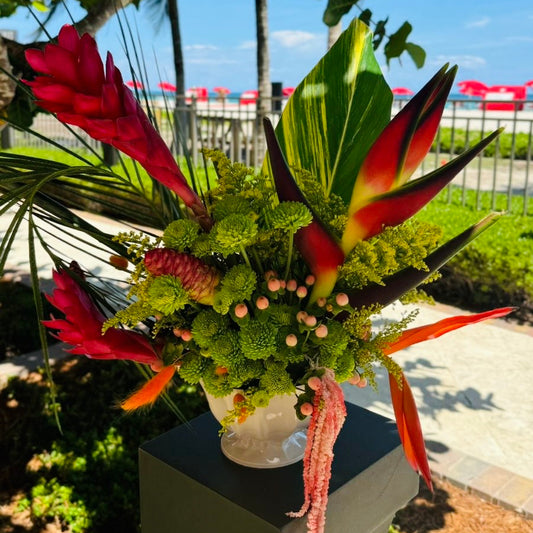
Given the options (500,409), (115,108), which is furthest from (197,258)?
(500,409)

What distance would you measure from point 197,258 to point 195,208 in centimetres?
9

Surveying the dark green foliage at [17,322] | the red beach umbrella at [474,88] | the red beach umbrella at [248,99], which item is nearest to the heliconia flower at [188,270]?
the dark green foliage at [17,322]

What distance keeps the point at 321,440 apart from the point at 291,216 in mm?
427

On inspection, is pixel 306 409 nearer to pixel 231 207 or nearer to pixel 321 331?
pixel 321 331

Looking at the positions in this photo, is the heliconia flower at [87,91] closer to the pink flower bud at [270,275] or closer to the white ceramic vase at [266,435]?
the pink flower bud at [270,275]

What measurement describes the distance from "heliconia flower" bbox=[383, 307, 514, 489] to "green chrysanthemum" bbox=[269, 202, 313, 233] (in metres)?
0.38

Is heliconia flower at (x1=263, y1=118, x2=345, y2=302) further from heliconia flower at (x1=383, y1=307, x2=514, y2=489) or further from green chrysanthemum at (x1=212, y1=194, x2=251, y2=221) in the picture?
heliconia flower at (x1=383, y1=307, x2=514, y2=489)

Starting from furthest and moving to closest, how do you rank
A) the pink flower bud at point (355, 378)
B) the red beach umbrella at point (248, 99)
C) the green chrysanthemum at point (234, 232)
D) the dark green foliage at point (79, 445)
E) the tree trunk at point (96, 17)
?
the red beach umbrella at point (248, 99) < the tree trunk at point (96, 17) < the dark green foliage at point (79, 445) < the pink flower bud at point (355, 378) < the green chrysanthemum at point (234, 232)

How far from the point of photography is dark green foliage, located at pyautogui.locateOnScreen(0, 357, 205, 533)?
2.81 m

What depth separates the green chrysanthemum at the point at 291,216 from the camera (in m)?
1.08

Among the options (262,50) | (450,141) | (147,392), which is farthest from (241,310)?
(450,141)

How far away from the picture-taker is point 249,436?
1.52 m

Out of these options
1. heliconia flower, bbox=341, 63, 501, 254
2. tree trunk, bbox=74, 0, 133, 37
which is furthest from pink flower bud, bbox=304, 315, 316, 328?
tree trunk, bbox=74, 0, 133, 37

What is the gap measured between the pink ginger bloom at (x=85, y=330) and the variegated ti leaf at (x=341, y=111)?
1.60ft
